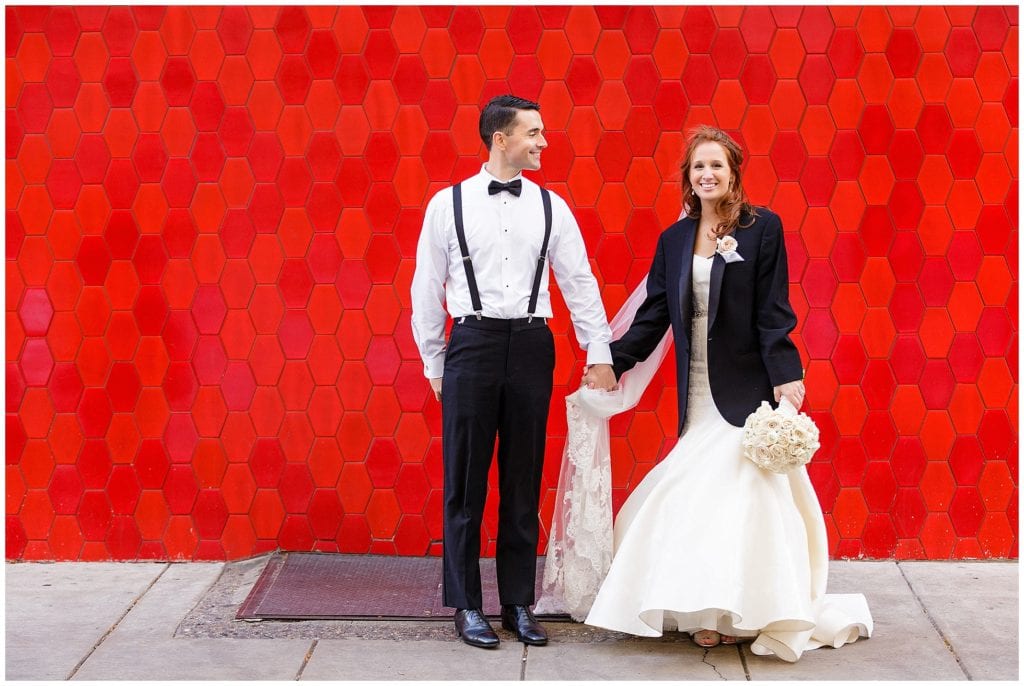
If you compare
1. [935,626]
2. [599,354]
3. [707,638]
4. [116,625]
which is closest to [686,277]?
[599,354]

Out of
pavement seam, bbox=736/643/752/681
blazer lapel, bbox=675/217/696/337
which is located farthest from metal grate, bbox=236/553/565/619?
blazer lapel, bbox=675/217/696/337

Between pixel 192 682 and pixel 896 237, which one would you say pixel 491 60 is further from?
pixel 192 682

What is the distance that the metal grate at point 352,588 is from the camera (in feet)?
13.5

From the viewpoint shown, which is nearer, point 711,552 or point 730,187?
point 711,552

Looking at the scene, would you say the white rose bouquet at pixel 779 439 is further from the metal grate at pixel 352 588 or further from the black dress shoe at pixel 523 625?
the metal grate at pixel 352 588

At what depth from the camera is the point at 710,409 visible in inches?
150

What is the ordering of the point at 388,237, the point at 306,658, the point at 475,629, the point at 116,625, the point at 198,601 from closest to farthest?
the point at 306,658 → the point at 475,629 → the point at 116,625 → the point at 198,601 → the point at 388,237

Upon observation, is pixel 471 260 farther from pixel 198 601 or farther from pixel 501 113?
pixel 198 601

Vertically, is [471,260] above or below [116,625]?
above

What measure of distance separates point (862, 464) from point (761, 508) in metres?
1.20

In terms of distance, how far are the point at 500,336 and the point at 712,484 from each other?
831mm

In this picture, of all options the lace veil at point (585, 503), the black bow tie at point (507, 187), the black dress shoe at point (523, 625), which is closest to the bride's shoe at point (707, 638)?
the lace veil at point (585, 503)

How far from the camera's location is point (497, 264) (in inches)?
146

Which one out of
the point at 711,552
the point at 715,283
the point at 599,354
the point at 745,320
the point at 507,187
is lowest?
the point at 711,552
